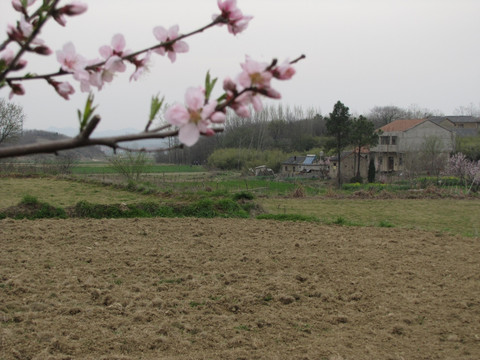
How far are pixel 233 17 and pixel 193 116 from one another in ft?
1.17

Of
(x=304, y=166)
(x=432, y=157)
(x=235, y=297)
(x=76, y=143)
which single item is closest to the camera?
(x=76, y=143)

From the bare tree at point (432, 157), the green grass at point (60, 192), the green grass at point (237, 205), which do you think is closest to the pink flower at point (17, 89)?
the green grass at point (237, 205)

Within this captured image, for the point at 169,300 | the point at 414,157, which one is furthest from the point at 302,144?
the point at 169,300

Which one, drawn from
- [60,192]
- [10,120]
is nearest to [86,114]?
[60,192]

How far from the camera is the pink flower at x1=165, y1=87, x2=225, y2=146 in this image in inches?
37.6

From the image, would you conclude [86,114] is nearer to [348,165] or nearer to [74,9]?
[74,9]

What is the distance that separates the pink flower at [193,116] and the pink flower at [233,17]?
0.28m

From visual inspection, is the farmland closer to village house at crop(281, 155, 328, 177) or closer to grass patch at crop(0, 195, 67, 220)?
grass patch at crop(0, 195, 67, 220)

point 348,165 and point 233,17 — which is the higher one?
point 233,17

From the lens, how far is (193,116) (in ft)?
3.19

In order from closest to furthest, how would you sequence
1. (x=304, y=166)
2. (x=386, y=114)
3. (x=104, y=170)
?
(x=104, y=170)
(x=304, y=166)
(x=386, y=114)

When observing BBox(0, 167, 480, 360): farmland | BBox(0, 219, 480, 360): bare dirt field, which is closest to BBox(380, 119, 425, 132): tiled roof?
BBox(0, 167, 480, 360): farmland

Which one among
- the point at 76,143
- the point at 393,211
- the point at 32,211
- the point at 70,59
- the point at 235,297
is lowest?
the point at 393,211

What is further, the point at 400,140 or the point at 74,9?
the point at 400,140
